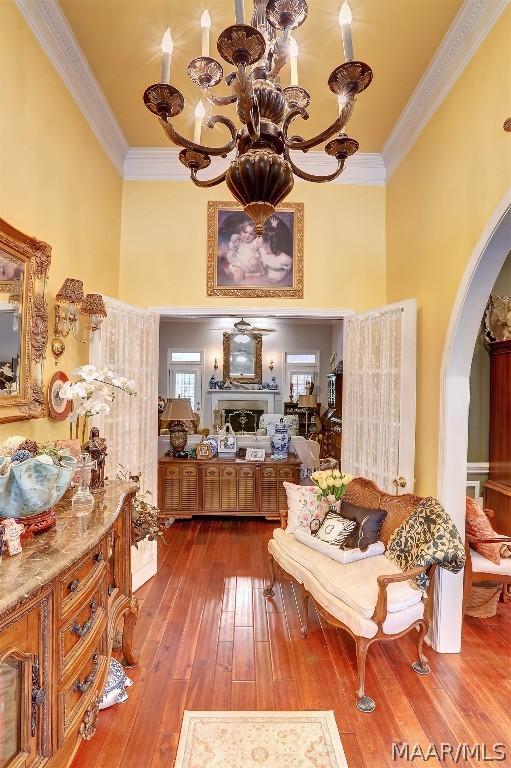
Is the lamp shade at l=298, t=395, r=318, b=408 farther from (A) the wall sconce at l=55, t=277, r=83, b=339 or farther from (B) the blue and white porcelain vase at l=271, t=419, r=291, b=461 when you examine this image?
(A) the wall sconce at l=55, t=277, r=83, b=339

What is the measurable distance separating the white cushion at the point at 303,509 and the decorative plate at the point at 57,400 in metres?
2.19

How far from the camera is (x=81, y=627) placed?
198cm

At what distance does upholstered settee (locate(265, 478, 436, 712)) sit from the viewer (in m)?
2.75

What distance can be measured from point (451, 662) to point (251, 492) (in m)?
3.45

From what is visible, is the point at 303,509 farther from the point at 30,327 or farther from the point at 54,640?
the point at 30,327

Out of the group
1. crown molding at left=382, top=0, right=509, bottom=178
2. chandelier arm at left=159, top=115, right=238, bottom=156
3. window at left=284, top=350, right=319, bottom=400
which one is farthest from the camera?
window at left=284, top=350, right=319, bottom=400

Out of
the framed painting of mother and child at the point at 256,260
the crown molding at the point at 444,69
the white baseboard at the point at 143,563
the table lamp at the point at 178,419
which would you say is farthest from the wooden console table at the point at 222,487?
the crown molding at the point at 444,69

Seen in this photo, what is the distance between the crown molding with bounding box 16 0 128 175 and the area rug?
4.40m

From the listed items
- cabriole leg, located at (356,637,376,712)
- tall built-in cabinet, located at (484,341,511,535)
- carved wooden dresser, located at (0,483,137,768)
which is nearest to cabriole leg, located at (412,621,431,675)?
cabriole leg, located at (356,637,376,712)

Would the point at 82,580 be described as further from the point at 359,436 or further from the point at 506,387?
the point at 506,387

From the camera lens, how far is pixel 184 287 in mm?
4645

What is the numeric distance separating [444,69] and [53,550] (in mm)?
4155

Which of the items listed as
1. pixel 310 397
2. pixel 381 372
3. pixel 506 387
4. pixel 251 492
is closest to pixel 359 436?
pixel 381 372

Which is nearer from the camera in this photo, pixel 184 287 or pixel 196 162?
pixel 196 162
